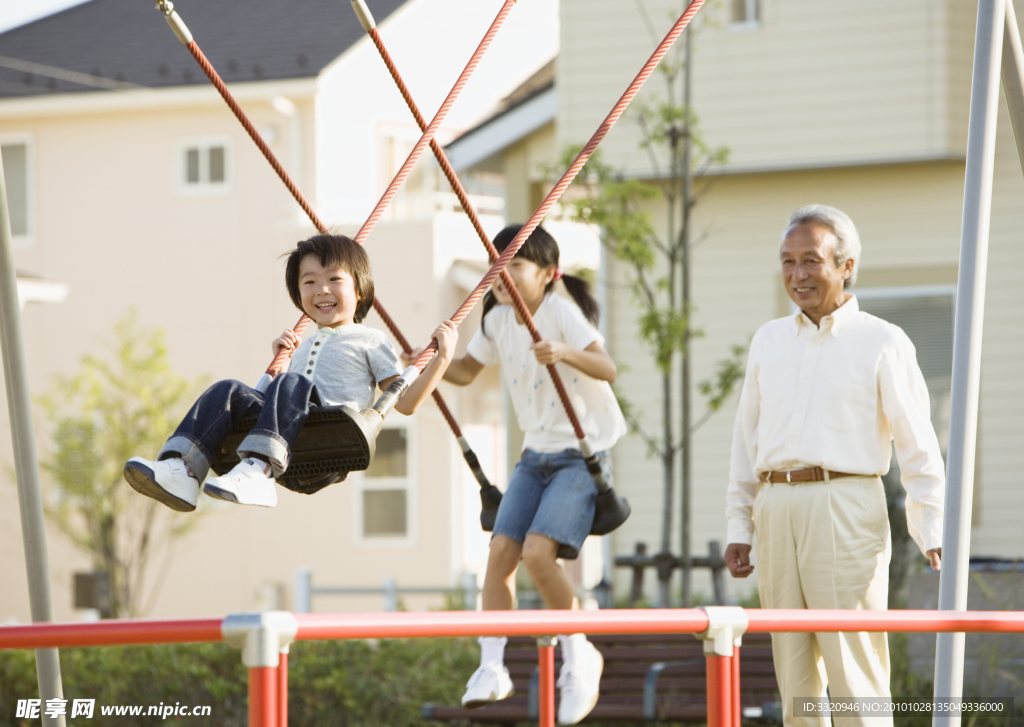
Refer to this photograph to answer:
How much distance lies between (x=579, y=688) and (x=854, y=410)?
152 cm

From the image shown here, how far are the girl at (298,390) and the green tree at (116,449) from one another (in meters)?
11.8

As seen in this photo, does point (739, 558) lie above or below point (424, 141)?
below

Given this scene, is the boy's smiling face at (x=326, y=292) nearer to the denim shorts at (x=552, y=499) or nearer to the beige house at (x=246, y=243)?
the denim shorts at (x=552, y=499)

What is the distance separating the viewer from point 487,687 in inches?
193

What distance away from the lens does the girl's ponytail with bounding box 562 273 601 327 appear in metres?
5.33

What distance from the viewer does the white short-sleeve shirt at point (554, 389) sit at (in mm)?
5004

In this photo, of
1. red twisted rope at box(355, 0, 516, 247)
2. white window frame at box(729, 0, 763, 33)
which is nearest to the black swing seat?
red twisted rope at box(355, 0, 516, 247)

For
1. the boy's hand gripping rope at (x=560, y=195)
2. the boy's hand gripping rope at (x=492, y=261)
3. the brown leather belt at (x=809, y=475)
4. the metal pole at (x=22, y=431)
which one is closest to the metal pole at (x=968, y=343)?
the brown leather belt at (x=809, y=475)

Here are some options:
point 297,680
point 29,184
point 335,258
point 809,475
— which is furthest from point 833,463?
point 29,184

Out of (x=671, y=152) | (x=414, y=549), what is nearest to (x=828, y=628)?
(x=671, y=152)

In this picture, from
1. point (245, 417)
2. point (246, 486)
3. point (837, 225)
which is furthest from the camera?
point (837, 225)

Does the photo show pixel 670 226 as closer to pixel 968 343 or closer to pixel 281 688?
pixel 968 343

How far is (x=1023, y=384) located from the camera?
10.2 meters

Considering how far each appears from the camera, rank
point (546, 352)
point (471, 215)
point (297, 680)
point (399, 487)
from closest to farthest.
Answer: point (471, 215)
point (546, 352)
point (297, 680)
point (399, 487)
